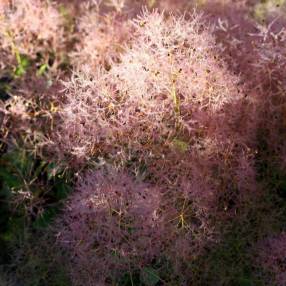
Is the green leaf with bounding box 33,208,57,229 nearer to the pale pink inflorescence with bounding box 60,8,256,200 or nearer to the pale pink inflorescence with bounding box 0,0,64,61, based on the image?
the pale pink inflorescence with bounding box 60,8,256,200

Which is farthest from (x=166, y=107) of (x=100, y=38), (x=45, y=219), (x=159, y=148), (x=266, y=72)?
(x=45, y=219)

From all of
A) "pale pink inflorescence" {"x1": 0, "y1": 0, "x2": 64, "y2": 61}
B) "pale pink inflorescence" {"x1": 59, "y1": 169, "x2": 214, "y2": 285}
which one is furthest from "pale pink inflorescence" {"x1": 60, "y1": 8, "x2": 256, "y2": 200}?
"pale pink inflorescence" {"x1": 0, "y1": 0, "x2": 64, "y2": 61}

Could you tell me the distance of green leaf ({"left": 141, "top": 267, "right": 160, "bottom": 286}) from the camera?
5.98 ft

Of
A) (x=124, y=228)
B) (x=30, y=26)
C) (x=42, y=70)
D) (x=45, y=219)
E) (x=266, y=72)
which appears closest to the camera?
(x=124, y=228)

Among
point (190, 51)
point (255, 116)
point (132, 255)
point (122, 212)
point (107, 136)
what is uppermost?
point (190, 51)

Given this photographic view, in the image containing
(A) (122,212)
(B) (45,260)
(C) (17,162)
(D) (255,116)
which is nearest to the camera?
(A) (122,212)

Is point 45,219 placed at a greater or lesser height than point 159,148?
lesser

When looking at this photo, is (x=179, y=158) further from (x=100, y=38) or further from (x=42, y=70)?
(x=42, y=70)

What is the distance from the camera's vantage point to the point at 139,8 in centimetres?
223

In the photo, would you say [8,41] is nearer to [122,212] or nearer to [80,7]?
[80,7]

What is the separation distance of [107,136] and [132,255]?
0.43 m

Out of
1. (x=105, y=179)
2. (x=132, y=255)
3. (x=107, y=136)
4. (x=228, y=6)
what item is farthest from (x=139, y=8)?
(x=132, y=255)

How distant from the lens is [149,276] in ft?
6.00

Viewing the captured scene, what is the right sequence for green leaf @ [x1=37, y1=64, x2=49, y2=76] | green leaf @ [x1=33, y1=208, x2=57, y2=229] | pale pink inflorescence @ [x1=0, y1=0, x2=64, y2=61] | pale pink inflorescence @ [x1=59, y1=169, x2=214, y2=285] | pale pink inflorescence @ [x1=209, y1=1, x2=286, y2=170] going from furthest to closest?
green leaf @ [x1=37, y1=64, x2=49, y2=76] → pale pink inflorescence @ [x1=0, y1=0, x2=64, y2=61] → green leaf @ [x1=33, y1=208, x2=57, y2=229] → pale pink inflorescence @ [x1=209, y1=1, x2=286, y2=170] → pale pink inflorescence @ [x1=59, y1=169, x2=214, y2=285]
